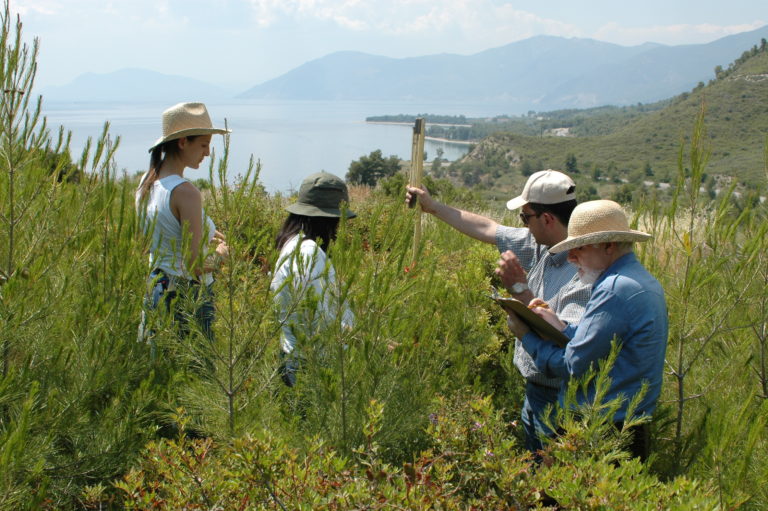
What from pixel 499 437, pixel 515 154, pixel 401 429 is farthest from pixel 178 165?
pixel 515 154

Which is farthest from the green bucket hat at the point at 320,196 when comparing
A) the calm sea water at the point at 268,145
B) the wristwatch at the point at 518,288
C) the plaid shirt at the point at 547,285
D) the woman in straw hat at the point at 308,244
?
the plaid shirt at the point at 547,285

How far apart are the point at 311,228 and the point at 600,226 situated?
1.19 meters

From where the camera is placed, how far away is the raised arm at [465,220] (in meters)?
3.13

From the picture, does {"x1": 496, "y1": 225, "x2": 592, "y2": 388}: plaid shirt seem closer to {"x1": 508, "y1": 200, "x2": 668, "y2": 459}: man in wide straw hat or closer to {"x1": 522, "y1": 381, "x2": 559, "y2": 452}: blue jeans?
{"x1": 522, "y1": 381, "x2": 559, "y2": 452}: blue jeans

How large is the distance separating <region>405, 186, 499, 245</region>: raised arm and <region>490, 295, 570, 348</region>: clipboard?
941 millimetres

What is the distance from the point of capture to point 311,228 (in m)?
2.54

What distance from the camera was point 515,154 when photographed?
3152 inches

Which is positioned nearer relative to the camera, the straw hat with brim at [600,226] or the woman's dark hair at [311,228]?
the straw hat with brim at [600,226]

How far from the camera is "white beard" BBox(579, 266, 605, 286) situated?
216cm

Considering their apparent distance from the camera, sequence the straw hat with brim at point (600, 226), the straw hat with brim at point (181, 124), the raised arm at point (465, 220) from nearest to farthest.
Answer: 1. the straw hat with brim at point (600, 226)
2. the straw hat with brim at point (181, 124)
3. the raised arm at point (465, 220)

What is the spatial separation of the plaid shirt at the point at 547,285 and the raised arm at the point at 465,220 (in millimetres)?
176

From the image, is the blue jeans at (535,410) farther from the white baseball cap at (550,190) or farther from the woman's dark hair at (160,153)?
the woman's dark hair at (160,153)

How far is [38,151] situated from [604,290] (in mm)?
1942

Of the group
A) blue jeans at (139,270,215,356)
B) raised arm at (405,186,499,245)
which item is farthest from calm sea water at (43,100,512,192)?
raised arm at (405,186,499,245)
